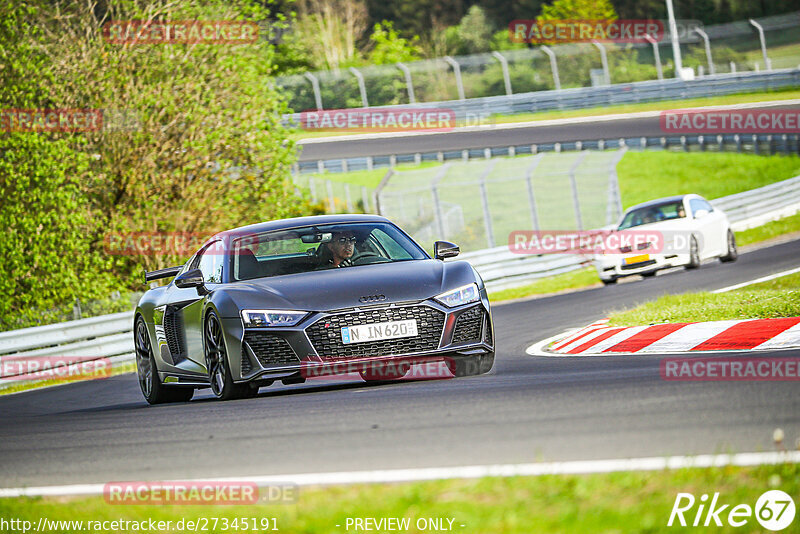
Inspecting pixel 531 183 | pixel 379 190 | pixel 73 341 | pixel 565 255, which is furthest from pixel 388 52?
pixel 73 341

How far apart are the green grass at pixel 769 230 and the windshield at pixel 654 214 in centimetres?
584

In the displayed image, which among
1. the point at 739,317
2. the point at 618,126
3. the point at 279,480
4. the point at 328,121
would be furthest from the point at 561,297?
the point at 328,121

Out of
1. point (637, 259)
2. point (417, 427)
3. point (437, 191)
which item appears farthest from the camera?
point (437, 191)

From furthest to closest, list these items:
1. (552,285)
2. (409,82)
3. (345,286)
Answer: (409,82)
(552,285)
(345,286)

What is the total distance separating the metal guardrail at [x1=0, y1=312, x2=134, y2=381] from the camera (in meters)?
16.6

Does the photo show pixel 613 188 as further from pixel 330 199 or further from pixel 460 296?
pixel 460 296

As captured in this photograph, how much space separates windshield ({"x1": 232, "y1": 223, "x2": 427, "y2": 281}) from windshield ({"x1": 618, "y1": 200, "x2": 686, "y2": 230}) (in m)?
12.1

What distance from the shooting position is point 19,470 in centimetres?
650

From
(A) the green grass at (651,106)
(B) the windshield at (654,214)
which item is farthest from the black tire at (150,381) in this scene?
(A) the green grass at (651,106)

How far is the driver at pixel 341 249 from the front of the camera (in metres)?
9.31

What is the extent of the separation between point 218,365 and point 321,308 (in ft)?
3.57

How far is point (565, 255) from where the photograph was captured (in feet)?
82.8

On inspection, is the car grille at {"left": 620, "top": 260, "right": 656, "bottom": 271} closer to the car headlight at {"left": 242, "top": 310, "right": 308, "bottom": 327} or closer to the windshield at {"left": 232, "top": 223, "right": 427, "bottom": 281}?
the windshield at {"left": 232, "top": 223, "right": 427, "bottom": 281}

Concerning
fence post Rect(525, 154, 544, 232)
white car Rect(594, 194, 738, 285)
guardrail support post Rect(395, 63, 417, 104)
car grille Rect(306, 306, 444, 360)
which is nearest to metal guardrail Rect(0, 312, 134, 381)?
white car Rect(594, 194, 738, 285)
